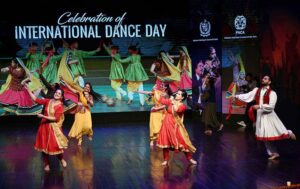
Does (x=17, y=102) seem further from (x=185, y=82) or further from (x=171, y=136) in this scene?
(x=171, y=136)

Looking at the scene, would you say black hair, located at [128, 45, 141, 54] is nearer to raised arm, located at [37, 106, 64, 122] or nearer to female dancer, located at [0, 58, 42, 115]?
female dancer, located at [0, 58, 42, 115]

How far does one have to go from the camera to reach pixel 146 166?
8758 millimetres

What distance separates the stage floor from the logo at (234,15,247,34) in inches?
104

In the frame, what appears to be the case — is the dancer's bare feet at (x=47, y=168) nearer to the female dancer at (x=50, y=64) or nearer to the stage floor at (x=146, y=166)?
the stage floor at (x=146, y=166)

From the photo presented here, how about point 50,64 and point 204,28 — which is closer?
point 204,28

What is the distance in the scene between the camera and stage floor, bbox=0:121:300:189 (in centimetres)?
761

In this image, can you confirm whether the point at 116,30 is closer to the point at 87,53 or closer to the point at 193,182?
the point at 87,53

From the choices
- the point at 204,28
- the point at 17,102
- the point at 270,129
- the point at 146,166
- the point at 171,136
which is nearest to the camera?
the point at 171,136

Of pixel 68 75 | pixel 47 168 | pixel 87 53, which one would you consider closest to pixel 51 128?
pixel 47 168

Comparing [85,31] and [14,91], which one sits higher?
[85,31]

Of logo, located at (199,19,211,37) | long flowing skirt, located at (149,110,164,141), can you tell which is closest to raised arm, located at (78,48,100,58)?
logo, located at (199,19,211,37)

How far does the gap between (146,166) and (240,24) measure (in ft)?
19.6

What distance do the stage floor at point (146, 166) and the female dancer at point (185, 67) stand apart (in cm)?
348

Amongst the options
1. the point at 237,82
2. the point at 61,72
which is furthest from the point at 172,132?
the point at 61,72
